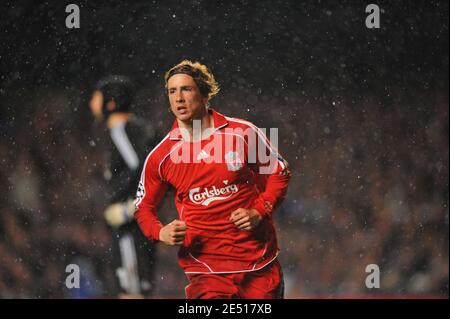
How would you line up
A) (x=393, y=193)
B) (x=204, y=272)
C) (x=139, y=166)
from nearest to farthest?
(x=204, y=272), (x=139, y=166), (x=393, y=193)

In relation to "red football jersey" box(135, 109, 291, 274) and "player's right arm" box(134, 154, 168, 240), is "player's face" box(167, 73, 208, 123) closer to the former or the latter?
"red football jersey" box(135, 109, 291, 274)

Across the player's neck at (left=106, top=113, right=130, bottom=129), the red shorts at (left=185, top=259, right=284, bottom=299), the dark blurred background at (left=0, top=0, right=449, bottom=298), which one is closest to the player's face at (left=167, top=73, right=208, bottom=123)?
the dark blurred background at (left=0, top=0, right=449, bottom=298)

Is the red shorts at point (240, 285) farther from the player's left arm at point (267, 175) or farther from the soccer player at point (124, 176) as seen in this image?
the soccer player at point (124, 176)

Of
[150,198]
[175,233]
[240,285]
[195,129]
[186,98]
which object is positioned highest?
[186,98]

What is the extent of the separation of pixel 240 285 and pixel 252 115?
954 millimetres

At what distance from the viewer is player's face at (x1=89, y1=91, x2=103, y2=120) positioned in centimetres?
323

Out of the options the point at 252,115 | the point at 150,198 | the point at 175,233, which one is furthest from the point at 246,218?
the point at 252,115

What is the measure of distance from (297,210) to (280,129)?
0.45 metres

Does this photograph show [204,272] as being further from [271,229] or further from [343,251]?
[343,251]

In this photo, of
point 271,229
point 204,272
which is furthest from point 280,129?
point 204,272

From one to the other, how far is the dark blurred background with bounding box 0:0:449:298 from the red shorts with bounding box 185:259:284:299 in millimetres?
570

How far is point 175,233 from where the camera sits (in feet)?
8.38

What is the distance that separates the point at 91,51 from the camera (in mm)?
3230

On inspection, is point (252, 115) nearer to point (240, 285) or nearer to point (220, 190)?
point (220, 190)
